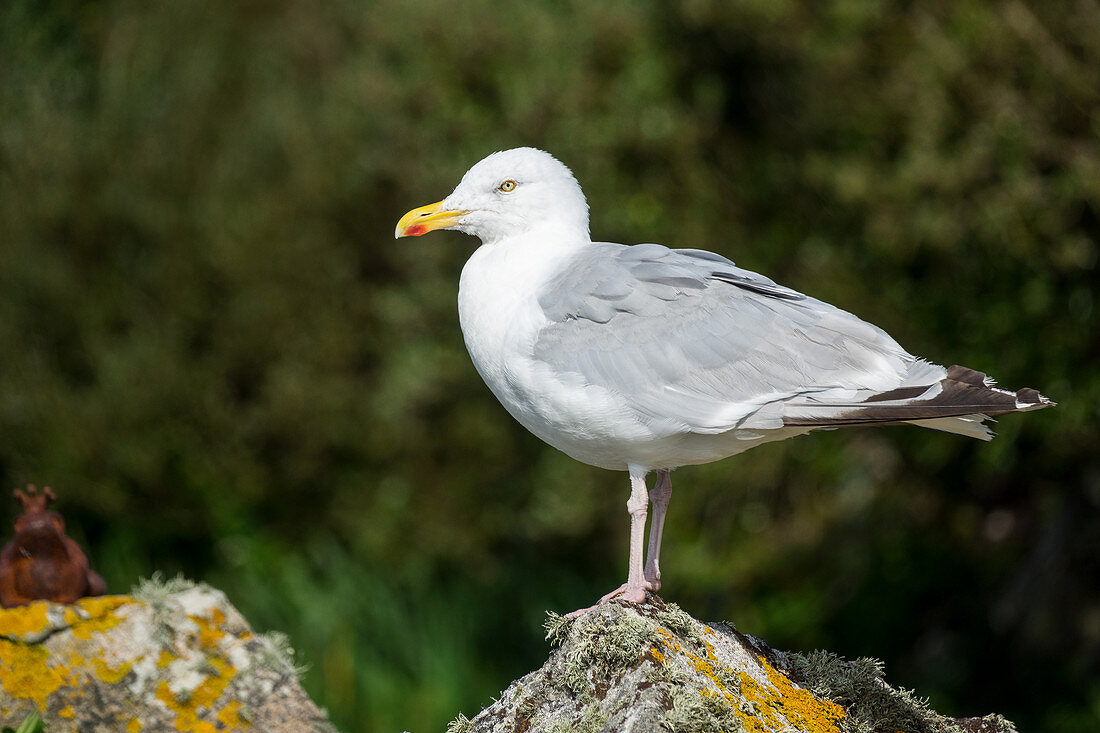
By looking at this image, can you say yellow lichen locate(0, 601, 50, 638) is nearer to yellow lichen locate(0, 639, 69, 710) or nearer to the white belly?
yellow lichen locate(0, 639, 69, 710)

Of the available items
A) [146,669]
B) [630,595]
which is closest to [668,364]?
[630,595]

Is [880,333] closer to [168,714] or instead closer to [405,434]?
[168,714]

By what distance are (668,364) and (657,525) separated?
60 centimetres

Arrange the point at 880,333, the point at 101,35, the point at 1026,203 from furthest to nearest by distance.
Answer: the point at 101,35, the point at 1026,203, the point at 880,333

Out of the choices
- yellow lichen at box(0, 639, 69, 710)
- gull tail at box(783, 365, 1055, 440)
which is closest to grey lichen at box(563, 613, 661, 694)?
gull tail at box(783, 365, 1055, 440)

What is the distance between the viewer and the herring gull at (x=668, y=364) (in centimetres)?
315

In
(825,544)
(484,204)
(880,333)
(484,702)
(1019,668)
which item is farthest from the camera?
(825,544)

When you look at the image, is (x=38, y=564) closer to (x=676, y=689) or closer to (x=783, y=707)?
(x=676, y=689)

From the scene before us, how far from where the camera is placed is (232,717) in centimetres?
364

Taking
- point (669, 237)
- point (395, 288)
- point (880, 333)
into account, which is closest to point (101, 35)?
point (395, 288)

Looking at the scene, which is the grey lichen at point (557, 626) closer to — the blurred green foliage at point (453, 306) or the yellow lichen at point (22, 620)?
the yellow lichen at point (22, 620)

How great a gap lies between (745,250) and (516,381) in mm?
4124

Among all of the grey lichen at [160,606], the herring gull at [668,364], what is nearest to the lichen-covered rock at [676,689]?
the herring gull at [668,364]

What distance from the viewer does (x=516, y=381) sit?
3348 mm
